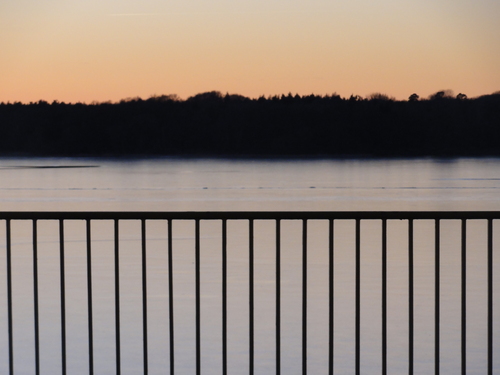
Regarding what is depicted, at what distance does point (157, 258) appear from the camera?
14047 mm

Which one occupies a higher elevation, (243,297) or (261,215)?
(261,215)

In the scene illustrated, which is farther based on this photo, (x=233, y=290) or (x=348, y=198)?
(x=348, y=198)

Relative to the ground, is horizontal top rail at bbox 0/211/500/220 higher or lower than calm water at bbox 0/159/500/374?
higher

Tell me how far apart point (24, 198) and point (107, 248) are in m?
20.0

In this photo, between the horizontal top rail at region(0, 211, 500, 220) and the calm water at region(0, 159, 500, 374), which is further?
the calm water at region(0, 159, 500, 374)

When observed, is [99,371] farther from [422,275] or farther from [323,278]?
[422,275]

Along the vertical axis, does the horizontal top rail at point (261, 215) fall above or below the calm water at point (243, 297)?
Answer: above

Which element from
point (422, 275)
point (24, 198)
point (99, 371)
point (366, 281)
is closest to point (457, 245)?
point (422, 275)

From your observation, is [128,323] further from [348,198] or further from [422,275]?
[348,198]

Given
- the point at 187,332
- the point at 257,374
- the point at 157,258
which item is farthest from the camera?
the point at 157,258

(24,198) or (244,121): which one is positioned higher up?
(244,121)

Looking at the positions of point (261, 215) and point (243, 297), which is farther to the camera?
point (243, 297)

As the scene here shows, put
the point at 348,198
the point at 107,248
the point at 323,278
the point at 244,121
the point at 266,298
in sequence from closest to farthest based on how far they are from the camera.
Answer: the point at 266,298 → the point at 323,278 → the point at 107,248 → the point at 348,198 → the point at 244,121

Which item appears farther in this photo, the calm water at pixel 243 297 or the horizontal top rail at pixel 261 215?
the calm water at pixel 243 297
